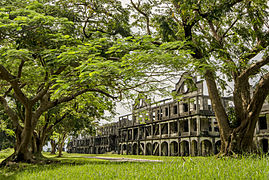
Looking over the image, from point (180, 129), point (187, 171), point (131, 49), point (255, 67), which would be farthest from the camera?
point (180, 129)

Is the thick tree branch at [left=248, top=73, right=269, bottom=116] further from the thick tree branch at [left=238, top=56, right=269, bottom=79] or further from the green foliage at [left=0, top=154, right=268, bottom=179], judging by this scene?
the green foliage at [left=0, top=154, right=268, bottom=179]

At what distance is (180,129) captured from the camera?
117ft

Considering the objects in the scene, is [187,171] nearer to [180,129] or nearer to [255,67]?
[255,67]

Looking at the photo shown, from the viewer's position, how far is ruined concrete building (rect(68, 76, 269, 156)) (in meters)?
31.6

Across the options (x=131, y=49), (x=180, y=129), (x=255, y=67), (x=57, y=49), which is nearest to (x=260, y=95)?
(x=255, y=67)

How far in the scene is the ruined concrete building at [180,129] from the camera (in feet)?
104

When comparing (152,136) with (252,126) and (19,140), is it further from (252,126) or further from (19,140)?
(252,126)

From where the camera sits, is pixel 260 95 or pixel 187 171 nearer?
pixel 187 171

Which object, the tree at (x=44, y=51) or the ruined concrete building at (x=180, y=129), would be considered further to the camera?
the ruined concrete building at (x=180, y=129)

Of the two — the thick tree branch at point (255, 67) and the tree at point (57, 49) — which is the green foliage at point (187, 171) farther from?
the thick tree branch at point (255, 67)

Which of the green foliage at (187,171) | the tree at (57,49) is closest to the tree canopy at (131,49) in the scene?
the tree at (57,49)

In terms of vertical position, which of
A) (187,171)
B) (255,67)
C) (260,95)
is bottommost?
(187,171)

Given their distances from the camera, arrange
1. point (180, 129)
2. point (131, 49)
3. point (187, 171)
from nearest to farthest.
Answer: point (187, 171) → point (131, 49) → point (180, 129)

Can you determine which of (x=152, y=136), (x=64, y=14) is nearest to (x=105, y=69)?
(x=64, y=14)
